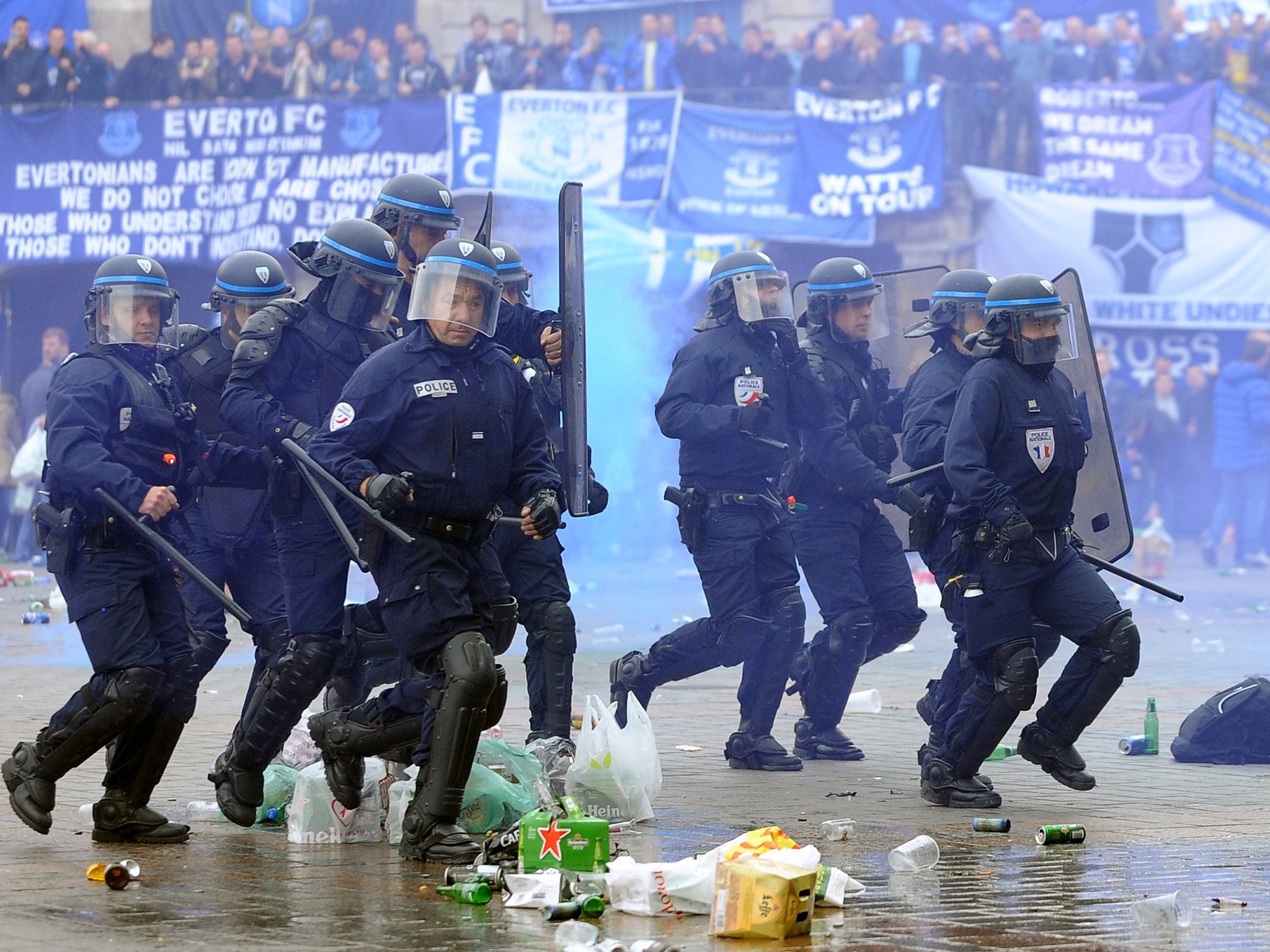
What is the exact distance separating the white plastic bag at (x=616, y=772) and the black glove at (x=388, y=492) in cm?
122

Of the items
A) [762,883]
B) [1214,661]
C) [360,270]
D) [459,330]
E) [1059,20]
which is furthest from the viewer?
[1059,20]

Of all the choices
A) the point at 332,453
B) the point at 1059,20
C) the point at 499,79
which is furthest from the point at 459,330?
the point at 1059,20

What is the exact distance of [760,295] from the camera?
8.19 metres

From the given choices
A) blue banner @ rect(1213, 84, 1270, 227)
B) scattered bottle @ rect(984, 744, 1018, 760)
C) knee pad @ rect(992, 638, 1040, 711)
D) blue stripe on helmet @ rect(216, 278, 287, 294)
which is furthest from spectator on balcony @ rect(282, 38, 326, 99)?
knee pad @ rect(992, 638, 1040, 711)

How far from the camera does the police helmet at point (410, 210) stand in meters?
6.96

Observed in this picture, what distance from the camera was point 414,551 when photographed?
18.5 ft

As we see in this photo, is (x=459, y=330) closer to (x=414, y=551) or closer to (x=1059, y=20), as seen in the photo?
(x=414, y=551)

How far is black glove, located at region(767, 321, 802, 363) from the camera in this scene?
8250 millimetres

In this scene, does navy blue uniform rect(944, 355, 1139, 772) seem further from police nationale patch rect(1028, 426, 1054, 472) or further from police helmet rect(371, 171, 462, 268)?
police helmet rect(371, 171, 462, 268)

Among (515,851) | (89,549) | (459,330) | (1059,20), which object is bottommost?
(515,851)

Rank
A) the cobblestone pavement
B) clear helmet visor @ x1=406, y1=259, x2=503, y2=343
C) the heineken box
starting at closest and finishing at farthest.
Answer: the cobblestone pavement, the heineken box, clear helmet visor @ x1=406, y1=259, x2=503, y2=343

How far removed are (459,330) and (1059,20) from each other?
17407 millimetres

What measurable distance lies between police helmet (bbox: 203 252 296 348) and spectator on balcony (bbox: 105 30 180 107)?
14.2 m

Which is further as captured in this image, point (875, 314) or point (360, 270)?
point (875, 314)
